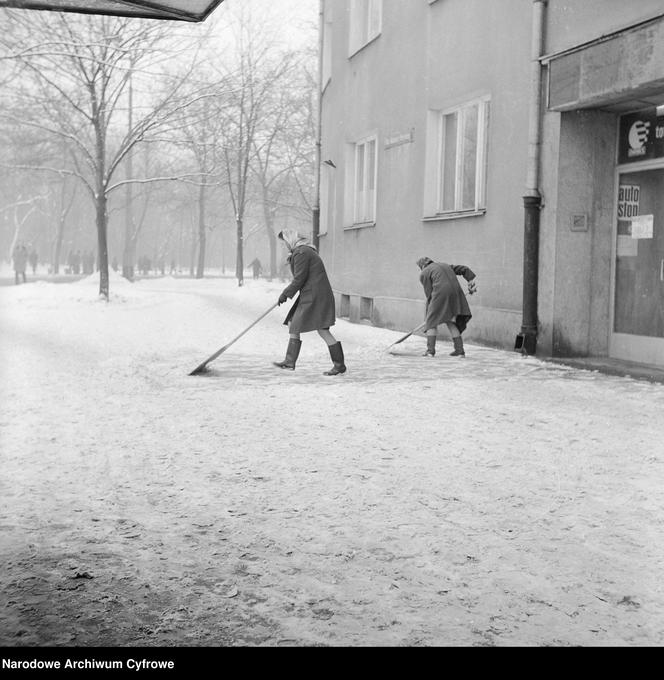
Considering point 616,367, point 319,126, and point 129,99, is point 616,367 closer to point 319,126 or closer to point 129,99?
point 319,126

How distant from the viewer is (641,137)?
34.5ft

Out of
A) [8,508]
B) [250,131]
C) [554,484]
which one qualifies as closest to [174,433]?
[8,508]

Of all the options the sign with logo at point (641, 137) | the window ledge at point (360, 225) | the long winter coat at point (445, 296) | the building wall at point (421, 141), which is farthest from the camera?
the window ledge at point (360, 225)

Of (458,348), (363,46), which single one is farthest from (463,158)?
(363,46)

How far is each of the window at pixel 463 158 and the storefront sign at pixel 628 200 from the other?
226cm

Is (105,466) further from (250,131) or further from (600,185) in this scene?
(250,131)

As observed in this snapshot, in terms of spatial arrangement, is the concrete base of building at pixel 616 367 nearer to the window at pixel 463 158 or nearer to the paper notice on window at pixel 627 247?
the paper notice on window at pixel 627 247

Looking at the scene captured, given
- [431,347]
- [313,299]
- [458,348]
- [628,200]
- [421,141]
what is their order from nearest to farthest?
[313,299]
[628,200]
[458,348]
[431,347]
[421,141]

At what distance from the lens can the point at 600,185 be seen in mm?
10898

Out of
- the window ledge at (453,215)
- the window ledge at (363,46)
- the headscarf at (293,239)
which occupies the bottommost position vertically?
the headscarf at (293,239)

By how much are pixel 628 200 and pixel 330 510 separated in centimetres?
748

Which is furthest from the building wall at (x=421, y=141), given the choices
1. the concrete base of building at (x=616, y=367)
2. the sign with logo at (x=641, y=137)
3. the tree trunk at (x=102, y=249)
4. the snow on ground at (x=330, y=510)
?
the tree trunk at (x=102, y=249)

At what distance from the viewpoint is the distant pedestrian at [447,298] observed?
449 inches
